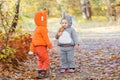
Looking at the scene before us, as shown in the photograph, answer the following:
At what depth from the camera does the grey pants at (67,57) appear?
31.0ft

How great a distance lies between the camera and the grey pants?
31.0 feet

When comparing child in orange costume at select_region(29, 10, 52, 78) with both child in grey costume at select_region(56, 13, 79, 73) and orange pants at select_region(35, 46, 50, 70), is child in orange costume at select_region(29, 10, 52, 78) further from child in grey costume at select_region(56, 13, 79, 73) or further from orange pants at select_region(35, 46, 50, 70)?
child in grey costume at select_region(56, 13, 79, 73)

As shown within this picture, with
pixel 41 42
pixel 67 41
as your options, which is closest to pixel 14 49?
pixel 41 42

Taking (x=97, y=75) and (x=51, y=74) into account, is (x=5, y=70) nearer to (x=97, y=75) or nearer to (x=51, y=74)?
(x=51, y=74)

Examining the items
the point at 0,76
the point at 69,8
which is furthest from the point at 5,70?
the point at 69,8

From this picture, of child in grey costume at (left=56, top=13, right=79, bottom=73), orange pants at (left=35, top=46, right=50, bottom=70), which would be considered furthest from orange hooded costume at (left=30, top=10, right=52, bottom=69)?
child in grey costume at (left=56, top=13, right=79, bottom=73)

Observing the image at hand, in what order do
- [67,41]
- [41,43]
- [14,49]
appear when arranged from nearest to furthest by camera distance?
[41,43], [67,41], [14,49]

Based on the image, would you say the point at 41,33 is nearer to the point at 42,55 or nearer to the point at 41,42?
the point at 41,42

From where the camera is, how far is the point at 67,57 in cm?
952

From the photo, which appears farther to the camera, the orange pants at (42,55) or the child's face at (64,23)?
the child's face at (64,23)

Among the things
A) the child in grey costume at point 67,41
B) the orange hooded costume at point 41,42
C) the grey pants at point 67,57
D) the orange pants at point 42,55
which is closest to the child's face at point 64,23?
the child in grey costume at point 67,41

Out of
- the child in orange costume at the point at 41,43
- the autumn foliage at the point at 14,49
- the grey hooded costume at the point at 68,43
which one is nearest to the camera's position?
the child in orange costume at the point at 41,43

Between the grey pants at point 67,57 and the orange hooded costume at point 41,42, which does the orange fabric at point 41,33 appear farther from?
the grey pants at point 67,57

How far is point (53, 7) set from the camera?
1917 inches
